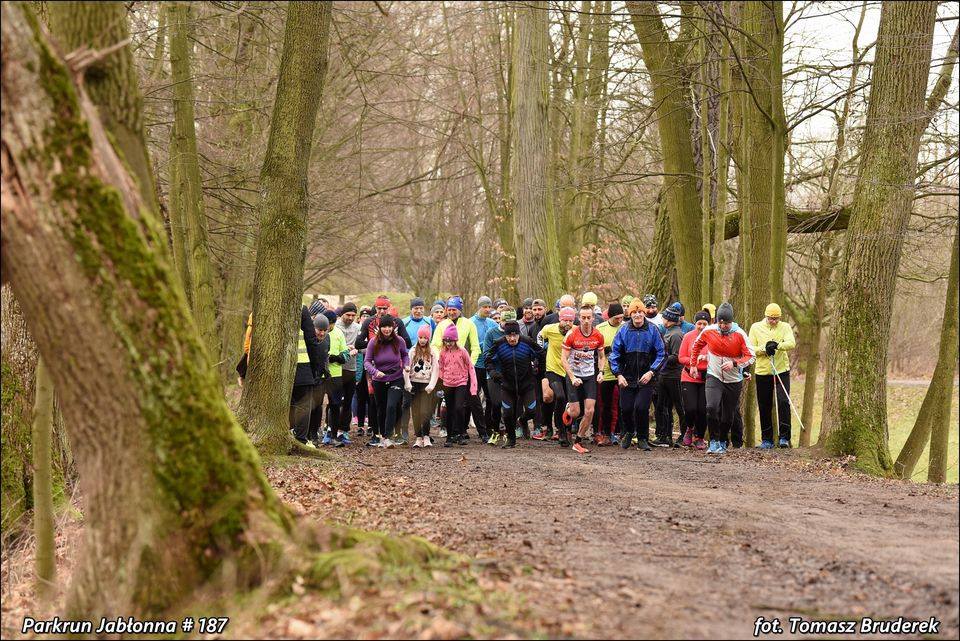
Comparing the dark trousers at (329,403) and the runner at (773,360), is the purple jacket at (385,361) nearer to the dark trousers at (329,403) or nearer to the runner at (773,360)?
the dark trousers at (329,403)

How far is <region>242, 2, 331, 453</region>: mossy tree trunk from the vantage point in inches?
404

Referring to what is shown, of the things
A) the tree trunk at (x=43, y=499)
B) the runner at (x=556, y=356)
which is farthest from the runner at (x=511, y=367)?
the tree trunk at (x=43, y=499)

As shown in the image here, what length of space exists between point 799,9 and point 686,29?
3.53 meters

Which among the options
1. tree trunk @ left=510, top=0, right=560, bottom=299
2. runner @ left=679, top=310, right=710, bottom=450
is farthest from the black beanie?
tree trunk @ left=510, top=0, right=560, bottom=299

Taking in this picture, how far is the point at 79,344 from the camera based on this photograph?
4.78 meters

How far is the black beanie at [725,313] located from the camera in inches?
492

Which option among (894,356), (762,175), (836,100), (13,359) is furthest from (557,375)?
(894,356)

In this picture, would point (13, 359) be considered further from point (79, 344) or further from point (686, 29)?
point (686, 29)

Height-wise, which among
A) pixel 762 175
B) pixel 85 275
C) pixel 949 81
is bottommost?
pixel 85 275

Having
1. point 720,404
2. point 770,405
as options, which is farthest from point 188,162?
point 770,405

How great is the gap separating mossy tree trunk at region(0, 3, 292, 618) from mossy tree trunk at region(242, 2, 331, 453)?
5.31m

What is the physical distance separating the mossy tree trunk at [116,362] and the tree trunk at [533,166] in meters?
13.5

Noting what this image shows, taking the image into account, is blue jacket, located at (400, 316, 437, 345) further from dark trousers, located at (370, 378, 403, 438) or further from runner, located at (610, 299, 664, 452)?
runner, located at (610, 299, 664, 452)

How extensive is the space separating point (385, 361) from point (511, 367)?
1.84m
